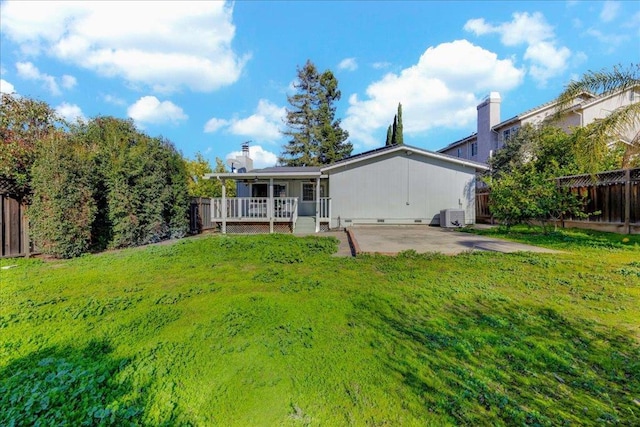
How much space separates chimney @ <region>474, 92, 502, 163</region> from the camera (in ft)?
73.7

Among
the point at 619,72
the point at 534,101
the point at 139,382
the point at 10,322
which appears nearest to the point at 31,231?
the point at 10,322

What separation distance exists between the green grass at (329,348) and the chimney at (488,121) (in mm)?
19454

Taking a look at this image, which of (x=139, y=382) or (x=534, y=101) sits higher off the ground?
(x=534, y=101)

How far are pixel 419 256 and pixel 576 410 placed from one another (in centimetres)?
464

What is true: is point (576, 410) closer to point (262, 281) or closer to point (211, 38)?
point (262, 281)

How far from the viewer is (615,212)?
9.88 m

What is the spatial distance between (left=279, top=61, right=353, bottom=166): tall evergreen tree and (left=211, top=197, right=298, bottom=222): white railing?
17819 mm

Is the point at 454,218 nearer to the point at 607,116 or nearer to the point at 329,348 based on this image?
the point at 607,116

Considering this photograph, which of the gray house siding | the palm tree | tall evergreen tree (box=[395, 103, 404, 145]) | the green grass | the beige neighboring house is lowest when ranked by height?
the green grass

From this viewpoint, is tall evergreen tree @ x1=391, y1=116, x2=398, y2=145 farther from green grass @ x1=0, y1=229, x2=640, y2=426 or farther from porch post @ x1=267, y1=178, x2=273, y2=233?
green grass @ x1=0, y1=229, x2=640, y2=426

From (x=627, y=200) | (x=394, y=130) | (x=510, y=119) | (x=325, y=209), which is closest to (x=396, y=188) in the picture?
(x=325, y=209)

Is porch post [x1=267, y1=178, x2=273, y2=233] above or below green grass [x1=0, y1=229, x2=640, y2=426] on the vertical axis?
above

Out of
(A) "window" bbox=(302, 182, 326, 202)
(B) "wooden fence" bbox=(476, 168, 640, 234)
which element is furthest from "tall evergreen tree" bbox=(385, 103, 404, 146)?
(B) "wooden fence" bbox=(476, 168, 640, 234)

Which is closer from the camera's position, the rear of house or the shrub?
the shrub
